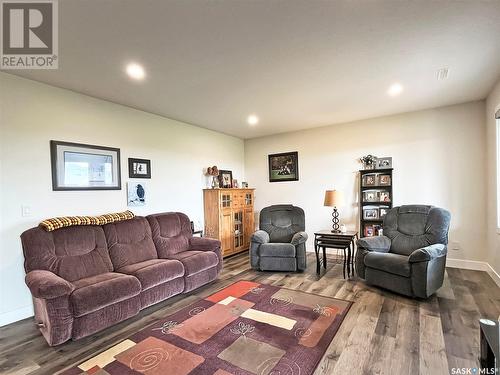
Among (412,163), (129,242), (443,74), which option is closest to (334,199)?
(412,163)

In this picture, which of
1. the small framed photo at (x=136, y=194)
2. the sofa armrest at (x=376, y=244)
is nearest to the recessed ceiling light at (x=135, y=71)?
the small framed photo at (x=136, y=194)

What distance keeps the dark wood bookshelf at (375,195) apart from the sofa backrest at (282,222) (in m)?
1.14

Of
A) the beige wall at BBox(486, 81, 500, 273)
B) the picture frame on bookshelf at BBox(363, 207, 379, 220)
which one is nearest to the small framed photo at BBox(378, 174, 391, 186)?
the picture frame on bookshelf at BBox(363, 207, 379, 220)

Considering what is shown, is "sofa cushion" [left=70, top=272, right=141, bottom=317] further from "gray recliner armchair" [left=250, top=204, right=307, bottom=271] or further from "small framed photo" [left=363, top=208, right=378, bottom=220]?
"small framed photo" [left=363, top=208, right=378, bottom=220]

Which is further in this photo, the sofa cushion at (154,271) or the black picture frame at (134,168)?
the black picture frame at (134,168)

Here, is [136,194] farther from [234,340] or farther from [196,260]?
[234,340]

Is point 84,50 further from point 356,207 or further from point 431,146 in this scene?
point 431,146

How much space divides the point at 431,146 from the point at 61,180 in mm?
5404

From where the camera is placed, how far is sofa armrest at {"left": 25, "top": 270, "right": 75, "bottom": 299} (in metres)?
2.12

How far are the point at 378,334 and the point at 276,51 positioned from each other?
269 centimetres

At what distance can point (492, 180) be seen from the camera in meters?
3.59

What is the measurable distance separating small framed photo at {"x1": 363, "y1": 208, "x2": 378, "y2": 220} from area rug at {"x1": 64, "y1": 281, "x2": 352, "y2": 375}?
213 cm

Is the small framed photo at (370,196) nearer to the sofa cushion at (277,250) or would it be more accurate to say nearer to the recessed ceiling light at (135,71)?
the sofa cushion at (277,250)

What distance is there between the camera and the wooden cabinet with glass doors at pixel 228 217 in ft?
16.3
